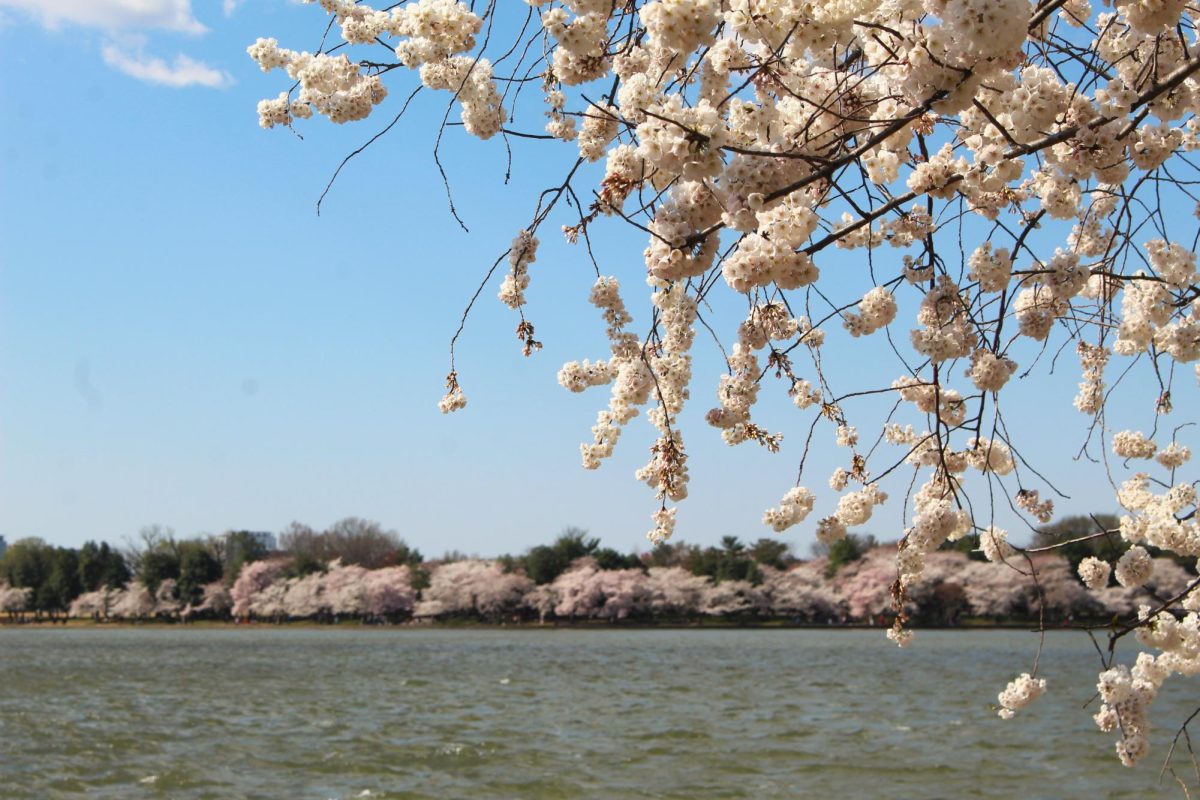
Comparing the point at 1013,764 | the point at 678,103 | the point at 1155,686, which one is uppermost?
the point at 678,103

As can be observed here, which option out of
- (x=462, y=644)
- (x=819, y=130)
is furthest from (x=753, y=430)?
(x=462, y=644)

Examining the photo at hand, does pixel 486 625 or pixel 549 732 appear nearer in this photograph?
pixel 549 732

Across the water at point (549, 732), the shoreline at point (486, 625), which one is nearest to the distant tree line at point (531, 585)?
the shoreline at point (486, 625)

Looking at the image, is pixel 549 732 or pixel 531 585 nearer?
pixel 549 732

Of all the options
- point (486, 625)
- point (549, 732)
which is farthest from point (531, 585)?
point (549, 732)

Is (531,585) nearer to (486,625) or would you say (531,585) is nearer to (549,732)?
(486,625)

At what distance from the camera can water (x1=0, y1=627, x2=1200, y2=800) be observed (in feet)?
33.5

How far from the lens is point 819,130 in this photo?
8.52 feet

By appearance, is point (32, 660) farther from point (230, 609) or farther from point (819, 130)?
point (230, 609)

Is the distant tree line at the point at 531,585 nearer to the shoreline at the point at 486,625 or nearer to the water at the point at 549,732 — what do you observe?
the shoreline at the point at 486,625

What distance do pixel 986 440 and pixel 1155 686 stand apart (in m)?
1.13

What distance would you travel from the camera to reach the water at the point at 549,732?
10.2 m

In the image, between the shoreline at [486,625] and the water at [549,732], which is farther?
the shoreline at [486,625]

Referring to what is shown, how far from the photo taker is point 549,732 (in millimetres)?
14000
